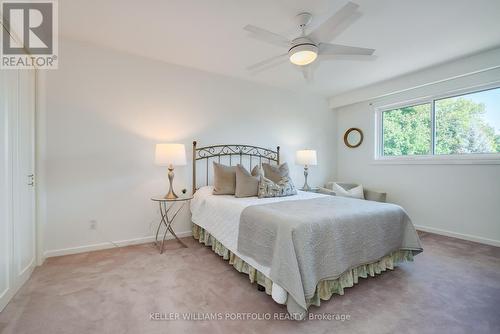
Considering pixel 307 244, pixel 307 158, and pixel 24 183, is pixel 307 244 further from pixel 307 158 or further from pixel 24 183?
pixel 307 158

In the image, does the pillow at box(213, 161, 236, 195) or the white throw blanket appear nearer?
the white throw blanket

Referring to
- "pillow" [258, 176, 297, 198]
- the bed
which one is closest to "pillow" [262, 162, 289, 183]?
"pillow" [258, 176, 297, 198]

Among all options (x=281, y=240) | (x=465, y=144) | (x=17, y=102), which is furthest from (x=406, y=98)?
(x=17, y=102)

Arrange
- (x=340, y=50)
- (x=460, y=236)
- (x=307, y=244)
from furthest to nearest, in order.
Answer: (x=460, y=236), (x=340, y=50), (x=307, y=244)

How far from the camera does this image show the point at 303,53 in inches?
86.3

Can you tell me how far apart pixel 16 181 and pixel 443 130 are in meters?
5.33

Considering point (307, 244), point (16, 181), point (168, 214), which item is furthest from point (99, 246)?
point (307, 244)

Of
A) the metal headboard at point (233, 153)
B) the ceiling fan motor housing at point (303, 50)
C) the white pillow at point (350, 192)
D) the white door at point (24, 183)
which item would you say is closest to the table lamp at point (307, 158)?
the metal headboard at point (233, 153)

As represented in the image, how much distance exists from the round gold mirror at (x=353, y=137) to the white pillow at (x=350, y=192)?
106cm

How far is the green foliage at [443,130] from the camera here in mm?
3342

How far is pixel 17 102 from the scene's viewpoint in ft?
6.81

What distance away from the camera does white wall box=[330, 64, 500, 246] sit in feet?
10.5

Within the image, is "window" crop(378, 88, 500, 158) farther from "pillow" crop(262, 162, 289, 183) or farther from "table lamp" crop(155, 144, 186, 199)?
"table lamp" crop(155, 144, 186, 199)

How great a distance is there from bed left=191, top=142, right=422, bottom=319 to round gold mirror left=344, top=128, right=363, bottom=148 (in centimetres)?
268
